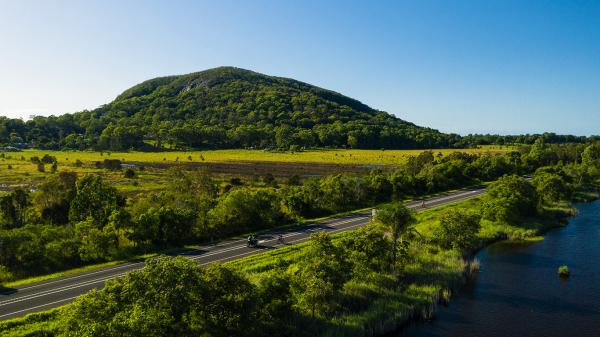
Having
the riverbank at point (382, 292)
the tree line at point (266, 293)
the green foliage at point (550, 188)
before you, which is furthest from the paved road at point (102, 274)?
the green foliage at point (550, 188)

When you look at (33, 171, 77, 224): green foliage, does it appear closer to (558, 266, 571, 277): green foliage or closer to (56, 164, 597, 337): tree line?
(56, 164, 597, 337): tree line

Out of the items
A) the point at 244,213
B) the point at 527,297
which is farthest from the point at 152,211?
the point at 527,297

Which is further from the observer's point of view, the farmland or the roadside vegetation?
the farmland

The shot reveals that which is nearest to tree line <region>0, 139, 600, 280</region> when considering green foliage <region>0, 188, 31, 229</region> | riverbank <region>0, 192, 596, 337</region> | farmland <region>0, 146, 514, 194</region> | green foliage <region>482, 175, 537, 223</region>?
green foliage <region>0, 188, 31, 229</region>

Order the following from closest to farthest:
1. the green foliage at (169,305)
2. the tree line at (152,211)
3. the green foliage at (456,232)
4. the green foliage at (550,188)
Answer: the green foliage at (169,305), the tree line at (152,211), the green foliage at (456,232), the green foliage at (550,188)

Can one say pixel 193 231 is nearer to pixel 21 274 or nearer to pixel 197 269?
pixel 21 274

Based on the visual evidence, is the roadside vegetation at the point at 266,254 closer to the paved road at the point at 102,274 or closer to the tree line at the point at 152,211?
the tree line at the point at 152,211
